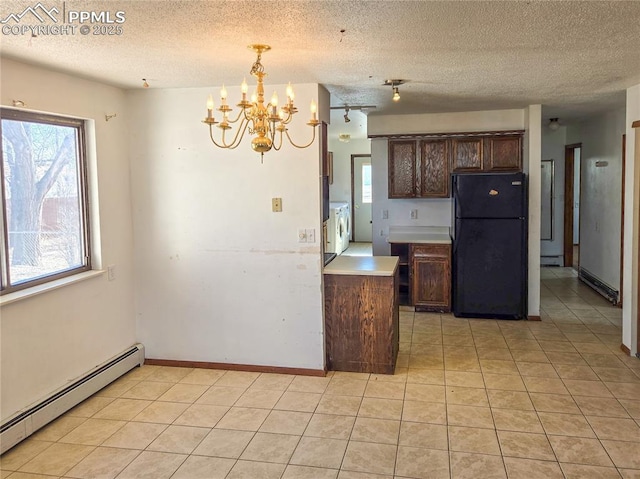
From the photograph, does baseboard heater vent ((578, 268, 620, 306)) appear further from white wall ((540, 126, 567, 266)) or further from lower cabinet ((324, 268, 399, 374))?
lower cabinet ((324, 268, 399, 374))

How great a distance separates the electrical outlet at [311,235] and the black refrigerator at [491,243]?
6.79 ft

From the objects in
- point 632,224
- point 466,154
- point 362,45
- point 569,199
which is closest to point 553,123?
point 466,154

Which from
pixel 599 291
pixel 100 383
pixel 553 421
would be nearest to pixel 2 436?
pixel 100 383

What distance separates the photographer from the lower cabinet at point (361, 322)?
3824 mm

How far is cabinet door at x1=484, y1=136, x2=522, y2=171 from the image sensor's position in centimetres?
542

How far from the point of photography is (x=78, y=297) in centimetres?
346

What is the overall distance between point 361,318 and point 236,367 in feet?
3.51

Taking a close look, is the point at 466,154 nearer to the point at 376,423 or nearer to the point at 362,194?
the point at 376,423

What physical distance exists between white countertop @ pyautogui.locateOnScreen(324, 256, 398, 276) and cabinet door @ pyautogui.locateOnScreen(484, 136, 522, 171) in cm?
202

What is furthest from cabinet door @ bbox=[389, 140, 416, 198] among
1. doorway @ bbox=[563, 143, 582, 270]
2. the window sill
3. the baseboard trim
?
the window sill

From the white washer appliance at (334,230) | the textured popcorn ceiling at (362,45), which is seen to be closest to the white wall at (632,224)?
the textured popcorn ceiling at (362,45)

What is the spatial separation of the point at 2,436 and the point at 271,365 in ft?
5.93

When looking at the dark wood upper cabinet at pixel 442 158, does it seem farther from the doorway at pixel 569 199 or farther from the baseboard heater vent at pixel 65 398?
the baseboard heater vent at pixel 65 398

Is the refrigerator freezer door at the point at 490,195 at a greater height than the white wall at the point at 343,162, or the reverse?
the white wall at the point at 343,162
